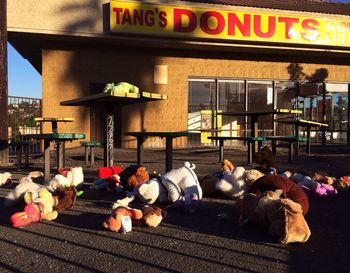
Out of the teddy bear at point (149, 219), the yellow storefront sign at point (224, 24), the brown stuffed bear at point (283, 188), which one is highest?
the yellow storefront sign at point (224, 24)

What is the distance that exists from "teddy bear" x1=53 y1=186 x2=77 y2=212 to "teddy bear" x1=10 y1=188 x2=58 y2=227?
0.25ft

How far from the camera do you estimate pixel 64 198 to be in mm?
4863

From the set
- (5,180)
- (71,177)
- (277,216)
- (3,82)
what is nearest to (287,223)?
(277,216)

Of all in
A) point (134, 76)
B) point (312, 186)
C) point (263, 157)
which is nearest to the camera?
point (312, 186)

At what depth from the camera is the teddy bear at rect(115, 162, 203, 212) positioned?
4.97 meters

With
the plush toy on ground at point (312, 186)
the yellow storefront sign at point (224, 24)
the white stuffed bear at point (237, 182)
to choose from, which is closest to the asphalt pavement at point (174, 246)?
the white stuffed bear at point (237, 182)

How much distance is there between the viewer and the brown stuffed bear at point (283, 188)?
14.3ft

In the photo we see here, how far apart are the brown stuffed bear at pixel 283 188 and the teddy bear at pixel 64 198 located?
202 centimetres

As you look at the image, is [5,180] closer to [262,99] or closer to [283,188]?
[283,188]

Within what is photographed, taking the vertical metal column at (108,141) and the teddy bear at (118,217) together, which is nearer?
the teddy bear at (118,217)

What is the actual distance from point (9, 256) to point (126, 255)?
0.88m

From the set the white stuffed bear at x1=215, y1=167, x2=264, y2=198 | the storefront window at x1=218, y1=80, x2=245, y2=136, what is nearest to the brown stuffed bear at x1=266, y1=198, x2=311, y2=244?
the white stuffed bear at x1=215, y1=167, x2=264, y2=198

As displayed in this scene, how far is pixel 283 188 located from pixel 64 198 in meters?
2.40

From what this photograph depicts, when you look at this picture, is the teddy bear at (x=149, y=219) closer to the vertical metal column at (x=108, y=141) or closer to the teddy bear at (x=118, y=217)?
the teddy bear at (x=118, y=217)
